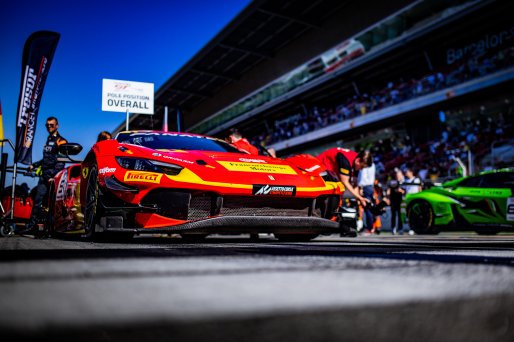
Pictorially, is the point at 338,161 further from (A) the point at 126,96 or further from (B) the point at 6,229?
(A) the point at 126,96

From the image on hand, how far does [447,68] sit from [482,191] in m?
11.8

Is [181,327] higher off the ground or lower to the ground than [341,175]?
lower

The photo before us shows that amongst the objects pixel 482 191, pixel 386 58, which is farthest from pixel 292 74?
pixel 482 191

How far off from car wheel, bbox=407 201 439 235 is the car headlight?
6983 millimetres

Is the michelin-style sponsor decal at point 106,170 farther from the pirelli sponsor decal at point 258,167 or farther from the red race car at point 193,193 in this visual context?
the pirelli sponsor decal at point 258,167

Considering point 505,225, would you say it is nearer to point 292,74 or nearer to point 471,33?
point 471,33

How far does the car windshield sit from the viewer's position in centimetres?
472

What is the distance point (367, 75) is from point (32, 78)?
64.7 ft

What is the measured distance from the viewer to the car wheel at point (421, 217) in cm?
949

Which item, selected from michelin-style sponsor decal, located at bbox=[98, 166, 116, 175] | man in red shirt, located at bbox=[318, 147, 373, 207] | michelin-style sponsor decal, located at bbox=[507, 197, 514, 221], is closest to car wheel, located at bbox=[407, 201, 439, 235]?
michelin-style sponsor decal, located at bbox=[507, 197, 514, 221]

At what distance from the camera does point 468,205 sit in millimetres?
8969

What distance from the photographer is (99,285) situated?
0.75 metres

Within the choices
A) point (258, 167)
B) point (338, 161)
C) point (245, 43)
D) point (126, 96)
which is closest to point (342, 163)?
point (338, 161)

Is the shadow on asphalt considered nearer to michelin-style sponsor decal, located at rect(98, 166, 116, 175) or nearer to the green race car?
michelin-style sponsor decal, located at rect(98, 166, 116, 175)
